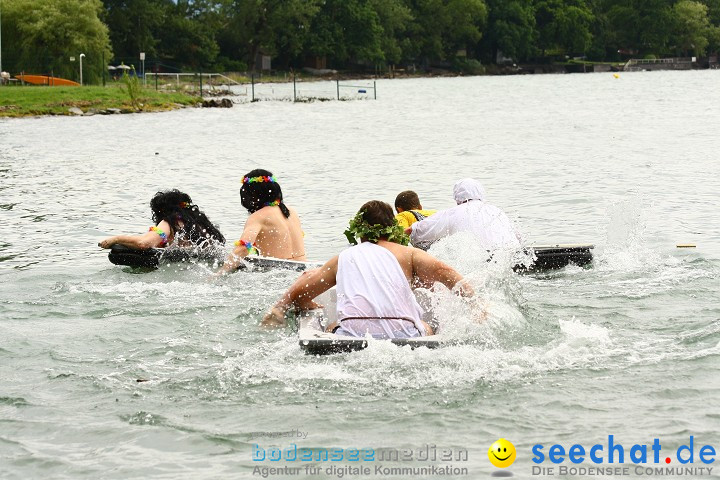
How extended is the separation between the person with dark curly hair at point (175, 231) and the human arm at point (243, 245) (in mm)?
986

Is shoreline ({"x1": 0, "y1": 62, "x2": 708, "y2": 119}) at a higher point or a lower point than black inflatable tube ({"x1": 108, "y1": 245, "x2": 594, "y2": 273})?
higher

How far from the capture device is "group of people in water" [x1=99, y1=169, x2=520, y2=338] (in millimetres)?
8469

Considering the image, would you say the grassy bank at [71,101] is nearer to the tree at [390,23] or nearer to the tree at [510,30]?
the tree at [390,23]

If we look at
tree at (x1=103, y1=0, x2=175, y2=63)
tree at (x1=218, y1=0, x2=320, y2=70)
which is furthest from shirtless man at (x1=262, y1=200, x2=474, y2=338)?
tree at (x1=218, y1=0, x2=320, y2=70)

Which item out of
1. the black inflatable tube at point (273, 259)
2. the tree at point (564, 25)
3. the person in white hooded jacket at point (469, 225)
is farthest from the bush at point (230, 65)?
the person in white hooded jacket at point (469, 225)

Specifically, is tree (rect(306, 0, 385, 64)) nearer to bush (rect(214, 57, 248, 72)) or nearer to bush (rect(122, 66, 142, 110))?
bush (rect(214, 57, 248, 72))

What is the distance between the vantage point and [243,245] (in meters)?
12.4

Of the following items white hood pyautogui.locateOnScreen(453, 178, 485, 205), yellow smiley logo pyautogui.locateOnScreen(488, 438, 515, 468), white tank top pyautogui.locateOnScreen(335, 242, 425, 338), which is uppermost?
white hood pyautogui.locateOnScreen(453, 178, 485, 205)

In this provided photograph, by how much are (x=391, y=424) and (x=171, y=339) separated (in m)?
3.21

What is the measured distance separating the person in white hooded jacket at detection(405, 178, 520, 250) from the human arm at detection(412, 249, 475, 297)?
3235 millimetres

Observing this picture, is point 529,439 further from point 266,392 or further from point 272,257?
point 272,257

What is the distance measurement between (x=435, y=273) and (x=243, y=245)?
420 cm

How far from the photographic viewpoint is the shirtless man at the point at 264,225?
12414 mm

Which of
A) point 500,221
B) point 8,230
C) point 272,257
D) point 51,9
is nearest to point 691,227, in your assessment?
point 500,221
